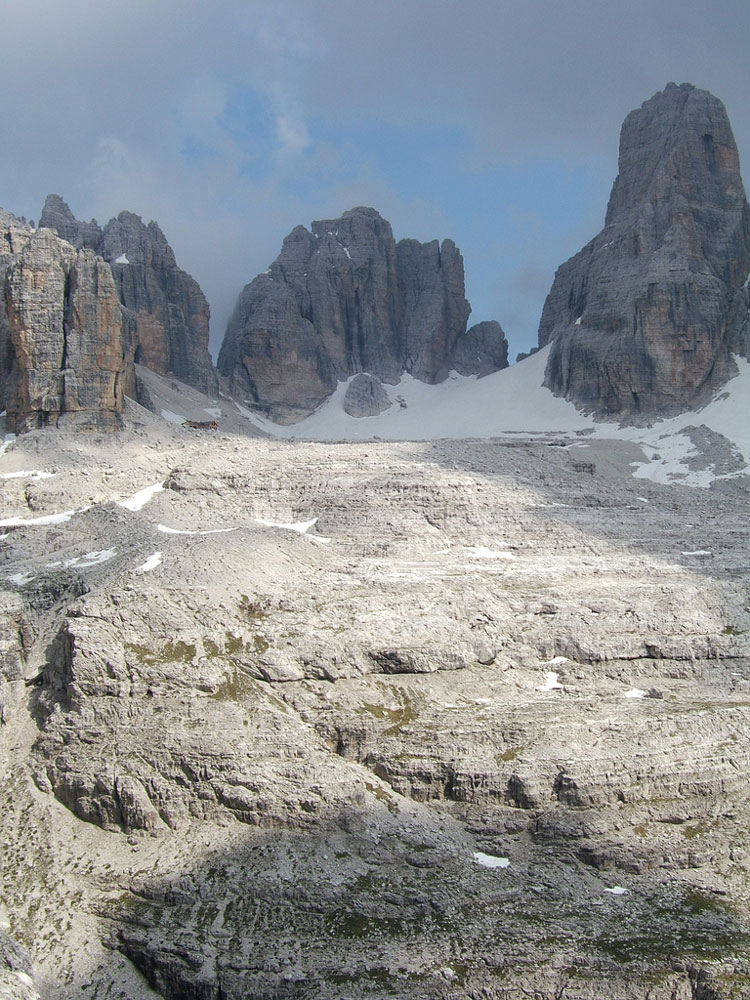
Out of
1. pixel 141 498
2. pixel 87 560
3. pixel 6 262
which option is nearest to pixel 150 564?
pixel 87 560

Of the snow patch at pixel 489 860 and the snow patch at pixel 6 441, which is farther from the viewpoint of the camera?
the snow patch at pixel 6 441

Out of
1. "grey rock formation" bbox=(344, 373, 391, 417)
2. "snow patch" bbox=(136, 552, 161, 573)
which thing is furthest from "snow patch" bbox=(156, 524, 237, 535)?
"grey rock formation" bbox=(344, 373, 391, 417)

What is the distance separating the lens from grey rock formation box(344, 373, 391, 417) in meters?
119

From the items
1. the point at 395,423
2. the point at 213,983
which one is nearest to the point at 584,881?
the point at 213,983

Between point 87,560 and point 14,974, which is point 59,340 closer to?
point 87,560

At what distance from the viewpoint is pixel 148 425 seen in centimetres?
7050

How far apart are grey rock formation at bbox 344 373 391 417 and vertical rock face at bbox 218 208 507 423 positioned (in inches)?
131

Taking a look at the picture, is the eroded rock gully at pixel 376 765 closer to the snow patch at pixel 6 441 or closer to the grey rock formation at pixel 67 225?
the snow patch at pixel 6 441

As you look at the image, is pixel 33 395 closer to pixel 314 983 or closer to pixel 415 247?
pixel 314 983

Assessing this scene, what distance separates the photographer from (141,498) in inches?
2078

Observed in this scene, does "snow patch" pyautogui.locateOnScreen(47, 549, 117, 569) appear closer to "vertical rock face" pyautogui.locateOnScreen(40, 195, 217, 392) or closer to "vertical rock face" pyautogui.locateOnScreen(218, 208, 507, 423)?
"vertical rock face" pyautogui.locateOnScreen(40, 195, 217, 392)

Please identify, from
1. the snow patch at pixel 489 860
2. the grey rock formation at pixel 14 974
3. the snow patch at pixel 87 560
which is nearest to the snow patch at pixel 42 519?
the snow patch at pixel 87 560

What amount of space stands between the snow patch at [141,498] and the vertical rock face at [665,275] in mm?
51292

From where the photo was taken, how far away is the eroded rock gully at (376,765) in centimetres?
2659
